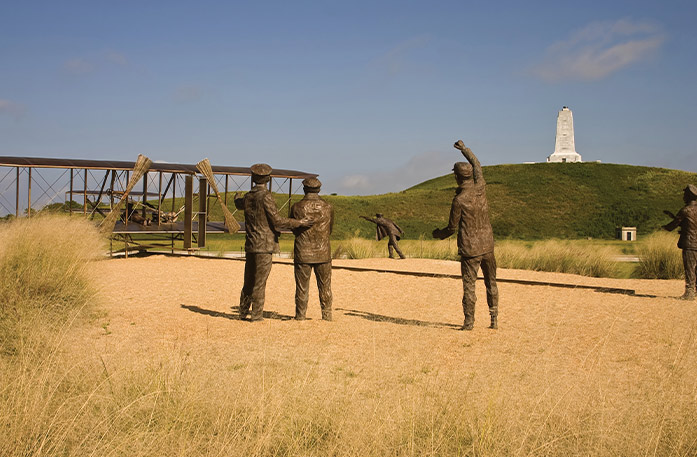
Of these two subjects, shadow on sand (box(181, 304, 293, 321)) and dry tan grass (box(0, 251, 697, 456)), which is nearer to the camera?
dry tan grass (box(0, 251, 697, 456))

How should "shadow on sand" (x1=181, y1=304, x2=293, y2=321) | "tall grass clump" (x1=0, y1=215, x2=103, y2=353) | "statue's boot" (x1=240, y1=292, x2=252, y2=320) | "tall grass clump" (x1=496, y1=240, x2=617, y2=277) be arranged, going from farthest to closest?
"tall grass clump" (x1=496, y1=240, x2=617, y2=277) → "shadow on sand" (x1=181, y1=304, x2=293, y2=321) → "statue's boot" (x1=240, y1=292, x2=252, y2=320) → "tall grass clump" (x1=0, y1=215, x2=103, y2=353)

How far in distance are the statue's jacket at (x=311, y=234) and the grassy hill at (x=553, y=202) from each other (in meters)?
30.2

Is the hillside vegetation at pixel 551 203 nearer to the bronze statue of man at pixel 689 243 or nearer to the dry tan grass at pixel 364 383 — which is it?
the bronze statue of man at pixel 689 243

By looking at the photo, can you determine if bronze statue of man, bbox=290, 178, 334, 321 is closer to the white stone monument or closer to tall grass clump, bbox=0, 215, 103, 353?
tall grass clump, bbox=0, 215, 103, 353

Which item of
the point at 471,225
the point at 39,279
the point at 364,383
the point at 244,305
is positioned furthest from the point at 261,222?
the point at 364,383

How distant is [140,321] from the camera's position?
8.41 m

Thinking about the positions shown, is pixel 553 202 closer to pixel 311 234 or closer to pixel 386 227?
pixel 386 227

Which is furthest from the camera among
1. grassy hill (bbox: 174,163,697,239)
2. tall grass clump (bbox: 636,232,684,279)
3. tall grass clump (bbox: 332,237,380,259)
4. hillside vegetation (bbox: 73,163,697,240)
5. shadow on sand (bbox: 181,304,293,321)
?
grassy hill (bbox: 174,163,697,239)

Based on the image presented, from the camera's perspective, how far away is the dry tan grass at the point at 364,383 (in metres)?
3.66

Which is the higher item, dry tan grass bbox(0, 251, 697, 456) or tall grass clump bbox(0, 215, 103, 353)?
tall grass clump bbox(0, 215, 103, 353)

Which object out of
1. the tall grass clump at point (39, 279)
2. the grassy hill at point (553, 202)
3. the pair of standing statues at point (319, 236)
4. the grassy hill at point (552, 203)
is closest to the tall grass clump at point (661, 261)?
the pair of standing statues at point (319, 236)

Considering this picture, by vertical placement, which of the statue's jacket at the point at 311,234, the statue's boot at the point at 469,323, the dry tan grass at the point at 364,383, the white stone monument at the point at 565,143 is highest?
the white stone monument at the point at 565,143

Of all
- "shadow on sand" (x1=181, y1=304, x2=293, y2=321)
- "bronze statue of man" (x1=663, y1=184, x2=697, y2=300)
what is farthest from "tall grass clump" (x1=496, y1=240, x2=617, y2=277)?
"shadow on sand" (x1=181, y1=304, x2=293, y2=321)

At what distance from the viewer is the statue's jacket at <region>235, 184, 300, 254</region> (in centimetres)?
850
